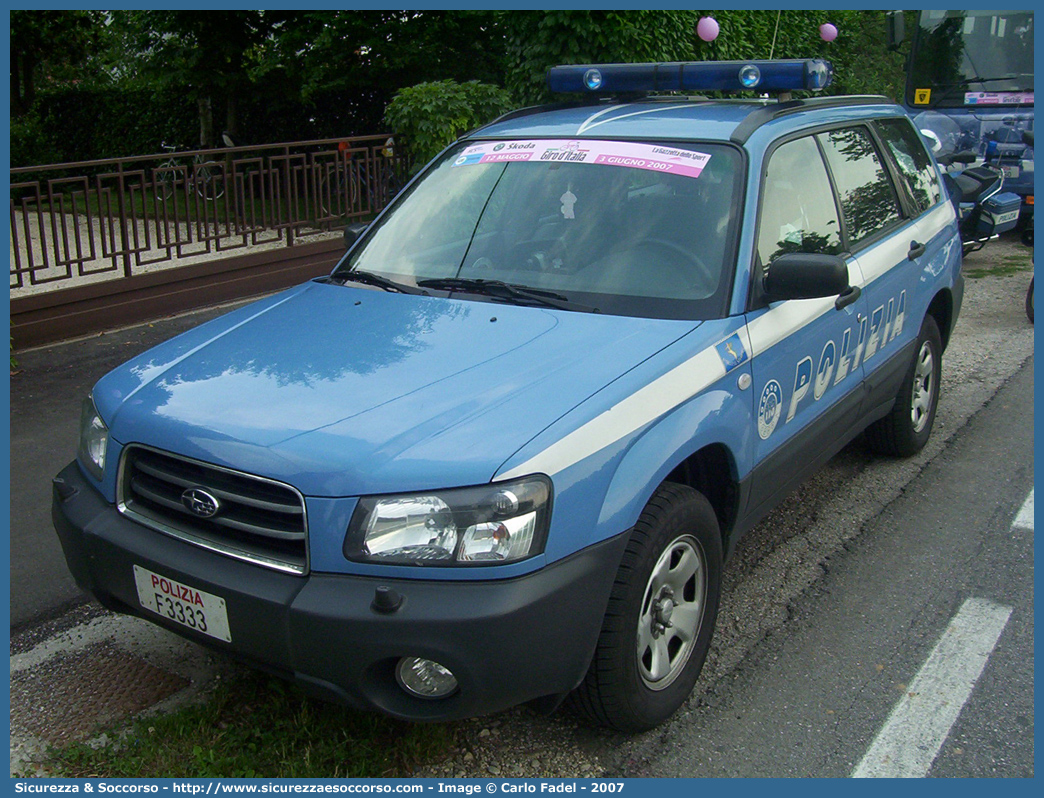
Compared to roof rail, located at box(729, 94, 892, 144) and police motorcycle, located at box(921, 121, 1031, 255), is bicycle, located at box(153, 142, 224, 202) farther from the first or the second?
police motorcycle, located at box(921, 121, 1031, 255)

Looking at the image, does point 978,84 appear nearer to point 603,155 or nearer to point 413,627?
point 603,155

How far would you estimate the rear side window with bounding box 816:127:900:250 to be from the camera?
4312mm

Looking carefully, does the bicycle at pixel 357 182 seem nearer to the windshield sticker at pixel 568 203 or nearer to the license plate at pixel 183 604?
the windshield sticker at pixel 568 203

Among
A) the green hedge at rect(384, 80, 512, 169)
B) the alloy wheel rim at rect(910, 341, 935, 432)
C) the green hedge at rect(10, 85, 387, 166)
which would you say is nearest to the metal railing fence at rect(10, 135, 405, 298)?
the green hedge at rect(384, 80, 512, 169)

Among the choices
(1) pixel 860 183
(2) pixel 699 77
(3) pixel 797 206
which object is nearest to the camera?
(3) pixel 797 206

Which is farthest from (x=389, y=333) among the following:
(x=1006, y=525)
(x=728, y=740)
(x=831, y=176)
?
(x=1006, y=525)

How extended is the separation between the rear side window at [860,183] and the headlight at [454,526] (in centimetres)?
241

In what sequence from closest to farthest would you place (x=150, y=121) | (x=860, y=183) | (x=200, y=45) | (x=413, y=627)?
(x=413, y=627) < (x=860, y=183) < (x=200, y=45) < (x=150, y=121)

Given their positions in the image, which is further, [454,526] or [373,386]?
→ [373,386]

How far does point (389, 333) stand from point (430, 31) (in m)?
11.1

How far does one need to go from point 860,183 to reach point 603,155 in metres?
1.40

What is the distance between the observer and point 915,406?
17.4 ft

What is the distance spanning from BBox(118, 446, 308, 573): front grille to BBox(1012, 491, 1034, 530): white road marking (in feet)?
11.6

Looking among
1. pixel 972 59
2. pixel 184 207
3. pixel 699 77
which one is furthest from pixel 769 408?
pixel 972 59
